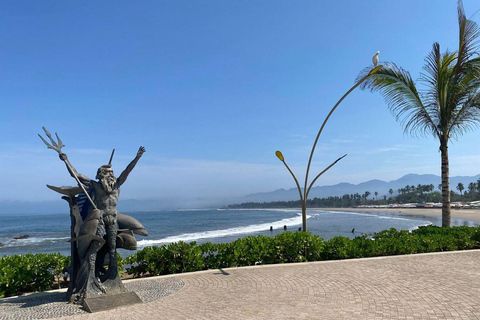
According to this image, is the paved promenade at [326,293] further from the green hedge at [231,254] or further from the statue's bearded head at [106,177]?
the statue's bearded head at [106,177]

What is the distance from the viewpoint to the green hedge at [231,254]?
7898mm

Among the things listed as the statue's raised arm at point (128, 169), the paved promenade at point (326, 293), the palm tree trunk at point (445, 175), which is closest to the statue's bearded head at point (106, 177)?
the statue's raised arm at point (128, 169)

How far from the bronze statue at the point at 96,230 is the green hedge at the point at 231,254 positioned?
160cm

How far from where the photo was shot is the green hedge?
7.90 meters

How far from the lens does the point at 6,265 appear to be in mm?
7969

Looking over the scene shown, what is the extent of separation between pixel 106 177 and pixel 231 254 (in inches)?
179

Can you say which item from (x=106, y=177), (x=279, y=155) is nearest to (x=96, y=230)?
(x=106, y=177)

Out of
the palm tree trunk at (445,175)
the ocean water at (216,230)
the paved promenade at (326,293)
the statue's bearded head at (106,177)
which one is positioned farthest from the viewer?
the ocean water at (216,230)

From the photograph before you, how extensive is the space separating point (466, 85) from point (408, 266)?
895 centimetres

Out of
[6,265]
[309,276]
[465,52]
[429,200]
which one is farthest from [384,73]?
[429,200]

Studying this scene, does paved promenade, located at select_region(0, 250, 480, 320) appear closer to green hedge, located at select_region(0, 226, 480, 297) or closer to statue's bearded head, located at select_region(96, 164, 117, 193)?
green hedge, located at select_region(0, 226, 480, 297)

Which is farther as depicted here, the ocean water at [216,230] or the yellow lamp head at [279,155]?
the ocean water at [216,230]

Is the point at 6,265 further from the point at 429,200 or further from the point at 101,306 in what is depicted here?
the point at 429,200

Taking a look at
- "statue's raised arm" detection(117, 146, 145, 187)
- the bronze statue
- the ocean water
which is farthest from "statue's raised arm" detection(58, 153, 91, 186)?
the ocean water
